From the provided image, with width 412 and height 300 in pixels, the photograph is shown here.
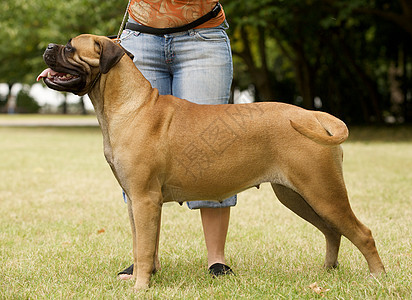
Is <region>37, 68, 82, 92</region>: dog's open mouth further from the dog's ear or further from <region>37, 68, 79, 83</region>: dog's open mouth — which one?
the dog's ear

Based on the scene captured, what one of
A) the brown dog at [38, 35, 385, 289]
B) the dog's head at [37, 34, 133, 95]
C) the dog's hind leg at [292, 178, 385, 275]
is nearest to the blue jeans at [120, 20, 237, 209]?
the brown dog at [38, 35, 385, 289]

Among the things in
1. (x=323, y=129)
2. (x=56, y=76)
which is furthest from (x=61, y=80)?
(x=323, y=129)

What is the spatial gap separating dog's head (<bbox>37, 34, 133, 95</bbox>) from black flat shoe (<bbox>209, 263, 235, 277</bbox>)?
5.63 feet

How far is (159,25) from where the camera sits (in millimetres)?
4035

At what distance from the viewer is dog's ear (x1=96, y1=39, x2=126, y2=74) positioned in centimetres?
349

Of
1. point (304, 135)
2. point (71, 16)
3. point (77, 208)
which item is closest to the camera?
point (304, 135)

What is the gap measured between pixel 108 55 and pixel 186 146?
821 millimetres

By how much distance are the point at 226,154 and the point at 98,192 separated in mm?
4512

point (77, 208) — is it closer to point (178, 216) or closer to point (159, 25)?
point (178, 216)

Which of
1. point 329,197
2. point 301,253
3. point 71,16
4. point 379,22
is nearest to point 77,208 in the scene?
point 301,253

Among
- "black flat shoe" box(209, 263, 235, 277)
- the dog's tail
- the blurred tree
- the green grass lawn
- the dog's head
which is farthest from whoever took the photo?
the blurred tree

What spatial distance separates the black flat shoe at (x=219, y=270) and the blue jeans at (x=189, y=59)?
131 cm

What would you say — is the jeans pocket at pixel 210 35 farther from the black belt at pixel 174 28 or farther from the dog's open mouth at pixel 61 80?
the dog's open mouth at pixel 61 80

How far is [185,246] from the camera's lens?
484 centimetres
